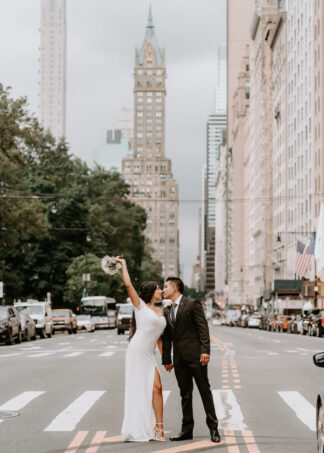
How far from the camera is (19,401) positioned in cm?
1327

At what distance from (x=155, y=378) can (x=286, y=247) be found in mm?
98364

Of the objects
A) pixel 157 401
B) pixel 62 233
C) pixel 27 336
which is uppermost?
pixel 62 233

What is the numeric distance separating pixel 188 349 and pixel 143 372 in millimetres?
569

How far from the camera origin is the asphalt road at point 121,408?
9.09 metres

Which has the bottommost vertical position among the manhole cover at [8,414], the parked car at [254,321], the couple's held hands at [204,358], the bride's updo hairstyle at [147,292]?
the parked car at [254,321]

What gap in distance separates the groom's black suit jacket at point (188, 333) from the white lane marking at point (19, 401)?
4001mm

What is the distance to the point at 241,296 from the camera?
6658 inches

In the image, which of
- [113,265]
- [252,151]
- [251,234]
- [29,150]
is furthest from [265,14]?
[113,265]

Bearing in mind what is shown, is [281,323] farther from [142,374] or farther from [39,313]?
[142,374]

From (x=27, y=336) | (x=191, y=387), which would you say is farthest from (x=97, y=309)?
(x=191, y=387)

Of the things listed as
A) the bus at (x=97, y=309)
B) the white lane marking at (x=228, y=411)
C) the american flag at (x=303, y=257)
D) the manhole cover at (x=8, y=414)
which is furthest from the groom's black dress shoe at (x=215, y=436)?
the bus at (x=97, y=309)

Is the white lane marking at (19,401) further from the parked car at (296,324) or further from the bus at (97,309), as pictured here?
the bus at (97,309)

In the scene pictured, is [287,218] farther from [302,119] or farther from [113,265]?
[113,265]

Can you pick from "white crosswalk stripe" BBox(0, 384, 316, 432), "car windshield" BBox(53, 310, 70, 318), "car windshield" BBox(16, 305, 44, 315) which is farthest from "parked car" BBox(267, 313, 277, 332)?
"white crosswalk stripe" BBox(0, 384, 316, 432)
